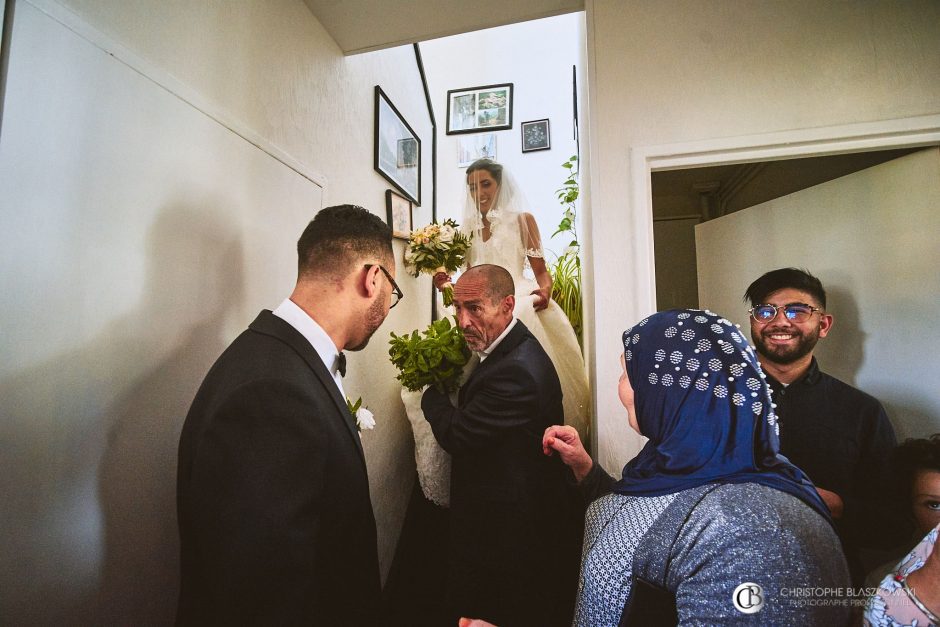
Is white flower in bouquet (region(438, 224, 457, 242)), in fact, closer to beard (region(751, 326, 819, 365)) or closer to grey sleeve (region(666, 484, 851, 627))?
beard (region(751, 326, 819, 365))

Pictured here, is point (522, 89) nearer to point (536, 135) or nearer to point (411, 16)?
point (536, 135)

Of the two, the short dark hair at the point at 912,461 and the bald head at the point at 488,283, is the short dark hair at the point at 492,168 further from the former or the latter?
the short dark hair at the point at 912,461

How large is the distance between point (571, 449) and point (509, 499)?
18.8 inches

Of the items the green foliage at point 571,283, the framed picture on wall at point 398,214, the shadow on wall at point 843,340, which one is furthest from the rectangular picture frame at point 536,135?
the shadow on wall at point 843,340

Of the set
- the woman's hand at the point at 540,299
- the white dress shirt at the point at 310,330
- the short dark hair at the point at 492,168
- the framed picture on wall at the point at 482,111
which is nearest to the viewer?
the white dress shirt at the point at 310,330

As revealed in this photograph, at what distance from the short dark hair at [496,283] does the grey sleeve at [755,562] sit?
3.86 ft

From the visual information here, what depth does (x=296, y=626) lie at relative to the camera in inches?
25.6

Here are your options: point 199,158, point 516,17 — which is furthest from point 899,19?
point 199,158

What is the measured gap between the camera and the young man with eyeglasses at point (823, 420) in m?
1.20

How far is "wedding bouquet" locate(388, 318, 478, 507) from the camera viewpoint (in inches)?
71.4

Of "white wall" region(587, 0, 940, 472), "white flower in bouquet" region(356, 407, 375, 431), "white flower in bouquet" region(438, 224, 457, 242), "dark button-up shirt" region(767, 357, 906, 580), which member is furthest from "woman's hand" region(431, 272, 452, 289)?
"dark button-up shirt" region(767, 357, 906, 580)

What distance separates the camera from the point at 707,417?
0.77 meters

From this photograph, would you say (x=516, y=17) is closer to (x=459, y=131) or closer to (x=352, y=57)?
(x=352, y=57)

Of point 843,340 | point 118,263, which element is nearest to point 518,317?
point 843,340
